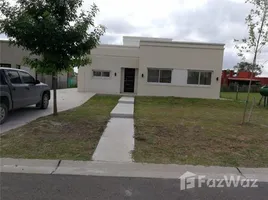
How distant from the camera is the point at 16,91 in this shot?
8180mm

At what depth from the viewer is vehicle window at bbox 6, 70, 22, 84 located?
8.02m

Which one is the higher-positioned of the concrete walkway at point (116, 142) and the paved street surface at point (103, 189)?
the concrete walkway at point (116, 142)

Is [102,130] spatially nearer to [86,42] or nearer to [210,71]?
[86,42]

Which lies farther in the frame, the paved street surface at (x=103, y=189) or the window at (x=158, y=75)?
the window at (x=158, y=75)

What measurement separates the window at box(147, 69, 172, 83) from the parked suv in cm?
956

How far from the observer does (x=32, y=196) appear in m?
3.38

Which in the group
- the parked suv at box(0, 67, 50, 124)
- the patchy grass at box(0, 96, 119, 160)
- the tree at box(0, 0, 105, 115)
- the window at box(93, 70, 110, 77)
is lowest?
the patchy grass at box(0, 96, 119, 160)

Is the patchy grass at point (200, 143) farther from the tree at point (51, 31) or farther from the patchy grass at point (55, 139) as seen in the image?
the tree at point (51, 31)

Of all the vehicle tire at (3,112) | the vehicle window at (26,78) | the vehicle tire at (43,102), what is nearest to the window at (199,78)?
the vehicle tire at (43,102)

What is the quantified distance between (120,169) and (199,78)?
1535 centimetres

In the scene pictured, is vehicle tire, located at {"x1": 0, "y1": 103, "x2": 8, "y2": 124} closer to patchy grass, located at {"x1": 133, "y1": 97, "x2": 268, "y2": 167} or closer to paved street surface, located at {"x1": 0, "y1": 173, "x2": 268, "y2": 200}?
paved street surface, located at {"x1": 0, "y1": 173, "x2": 268, "y2": 200}

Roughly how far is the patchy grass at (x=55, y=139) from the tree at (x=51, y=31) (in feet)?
6.36

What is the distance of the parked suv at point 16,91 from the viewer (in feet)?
24.9

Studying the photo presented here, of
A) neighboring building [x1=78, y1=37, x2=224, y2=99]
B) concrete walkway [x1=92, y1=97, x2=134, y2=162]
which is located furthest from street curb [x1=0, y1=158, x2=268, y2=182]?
neighboring building [x1=78, y1=37, x2=224, y2=99]
